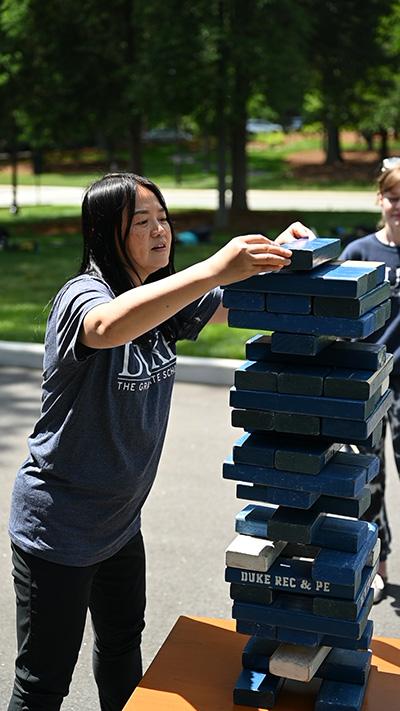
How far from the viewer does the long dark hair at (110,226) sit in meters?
2.67

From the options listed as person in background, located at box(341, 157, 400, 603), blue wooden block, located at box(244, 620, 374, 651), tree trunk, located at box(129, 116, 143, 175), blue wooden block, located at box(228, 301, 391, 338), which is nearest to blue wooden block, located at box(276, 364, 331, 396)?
blue wooden block, located at box(228, 301, 391, 338)

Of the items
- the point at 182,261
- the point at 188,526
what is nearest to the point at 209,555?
the point at 188,526

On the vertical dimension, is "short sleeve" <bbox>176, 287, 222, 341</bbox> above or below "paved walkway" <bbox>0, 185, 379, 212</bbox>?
above

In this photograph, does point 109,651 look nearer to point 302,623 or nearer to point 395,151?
point 302,623

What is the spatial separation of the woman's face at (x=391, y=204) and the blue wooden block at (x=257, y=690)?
232 centimetres

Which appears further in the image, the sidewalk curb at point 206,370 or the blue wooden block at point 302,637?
the sidewalk curb at point 206,370

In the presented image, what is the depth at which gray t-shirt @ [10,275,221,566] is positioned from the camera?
264 centimetres

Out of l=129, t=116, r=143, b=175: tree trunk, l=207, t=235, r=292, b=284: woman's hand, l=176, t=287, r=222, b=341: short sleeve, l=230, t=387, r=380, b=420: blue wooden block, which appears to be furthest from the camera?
l=129, t=116, r=143, b=175: tree trunk

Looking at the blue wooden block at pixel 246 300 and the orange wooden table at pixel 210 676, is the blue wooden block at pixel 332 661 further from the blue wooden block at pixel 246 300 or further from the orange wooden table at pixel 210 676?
the blue wooden block at pixel 246 300

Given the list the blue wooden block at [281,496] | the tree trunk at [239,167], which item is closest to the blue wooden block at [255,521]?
the blue wooden block at [281,496]

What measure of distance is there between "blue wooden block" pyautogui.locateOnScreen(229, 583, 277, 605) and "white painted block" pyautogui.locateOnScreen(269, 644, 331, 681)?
0.13m

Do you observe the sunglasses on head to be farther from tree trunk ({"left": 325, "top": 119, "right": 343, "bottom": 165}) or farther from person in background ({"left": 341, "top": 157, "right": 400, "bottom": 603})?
tree trunk ({"left": 325, "top": 119, "right": 343, "bottom": 165})

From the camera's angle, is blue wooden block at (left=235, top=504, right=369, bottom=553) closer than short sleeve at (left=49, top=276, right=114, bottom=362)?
No

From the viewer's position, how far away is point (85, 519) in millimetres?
2717
